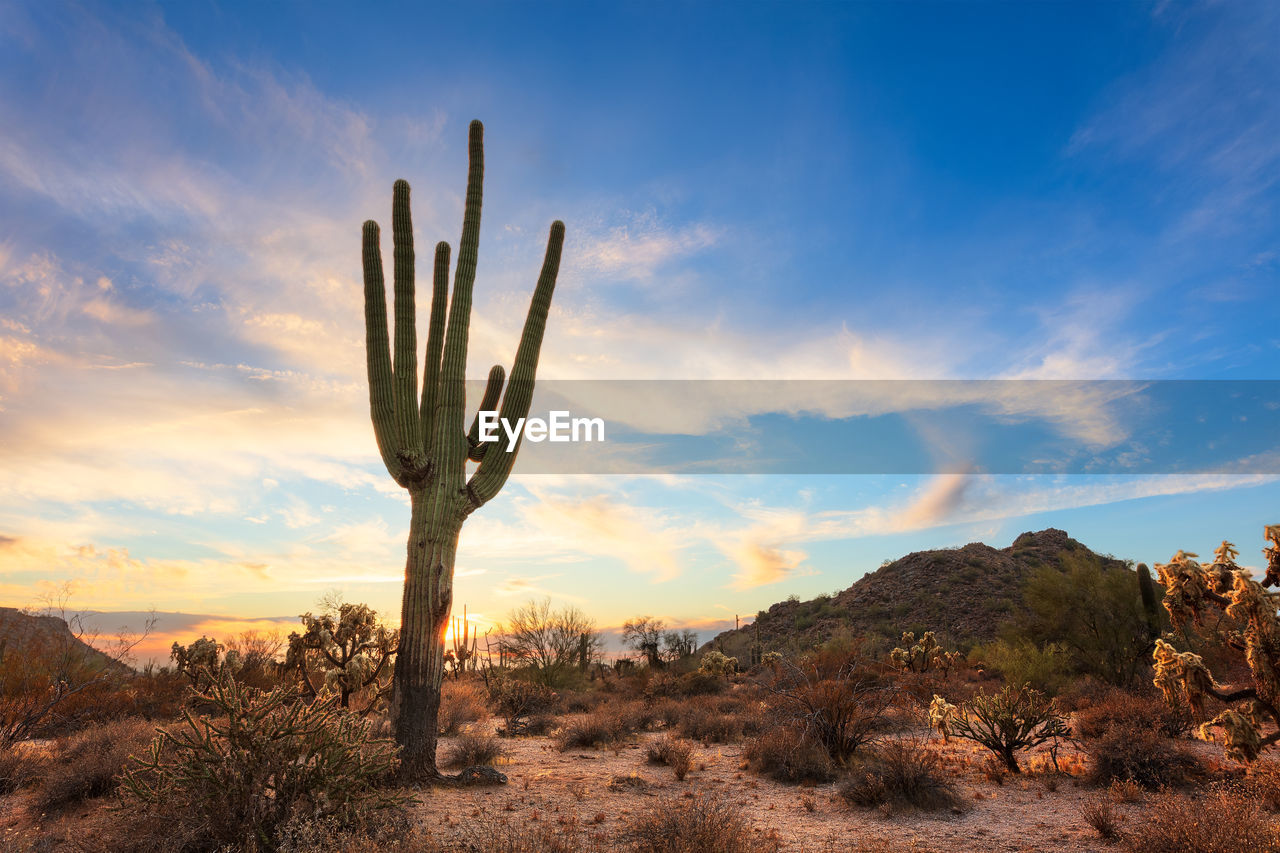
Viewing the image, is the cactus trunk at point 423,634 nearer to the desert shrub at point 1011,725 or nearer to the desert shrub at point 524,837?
the desert shrub at point 524,837

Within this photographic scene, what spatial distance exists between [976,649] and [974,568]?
20.4m

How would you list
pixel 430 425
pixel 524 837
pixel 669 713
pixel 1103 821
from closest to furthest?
1. pixel 524 837
2. pixel 1103 821
3. pixel 430 425
4. pixel 669 713

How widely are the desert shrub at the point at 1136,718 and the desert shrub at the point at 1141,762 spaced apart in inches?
35.2

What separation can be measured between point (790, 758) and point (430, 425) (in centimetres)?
770

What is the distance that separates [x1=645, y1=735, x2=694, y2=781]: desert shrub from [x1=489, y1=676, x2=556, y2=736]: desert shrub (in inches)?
219

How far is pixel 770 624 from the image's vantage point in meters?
47.1

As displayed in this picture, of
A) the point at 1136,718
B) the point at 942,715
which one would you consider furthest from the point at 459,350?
the point at 1136,718

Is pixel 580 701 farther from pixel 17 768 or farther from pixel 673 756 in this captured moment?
pixel 17 768

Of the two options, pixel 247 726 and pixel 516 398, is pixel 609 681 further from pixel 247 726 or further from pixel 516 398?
pixel 247 726

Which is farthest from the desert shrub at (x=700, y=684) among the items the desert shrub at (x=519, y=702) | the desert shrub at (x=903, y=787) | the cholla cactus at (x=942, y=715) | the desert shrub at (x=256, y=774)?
the desert shrub at (x=256, y=774)

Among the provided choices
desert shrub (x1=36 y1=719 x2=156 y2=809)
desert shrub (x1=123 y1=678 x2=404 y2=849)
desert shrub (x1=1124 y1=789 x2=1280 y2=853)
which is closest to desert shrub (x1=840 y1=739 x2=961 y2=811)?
desert shrub (x1=1124 y1=789 x2=1280 y2=853)

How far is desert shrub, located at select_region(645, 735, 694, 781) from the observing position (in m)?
10.1

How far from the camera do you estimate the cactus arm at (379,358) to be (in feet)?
32.2

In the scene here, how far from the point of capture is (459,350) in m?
10.3
